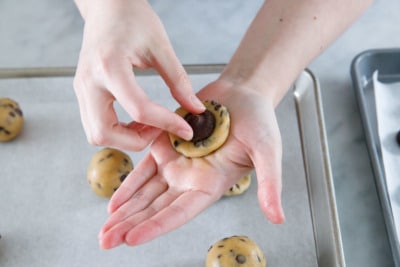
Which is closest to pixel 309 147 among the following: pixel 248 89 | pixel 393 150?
pixel 393 150

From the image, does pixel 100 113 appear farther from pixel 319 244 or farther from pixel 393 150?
pixel 393 150

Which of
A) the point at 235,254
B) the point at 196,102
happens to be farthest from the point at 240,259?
the point at 196,102

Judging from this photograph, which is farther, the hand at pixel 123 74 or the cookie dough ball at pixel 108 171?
the cookie dough ball at pixel 108 171

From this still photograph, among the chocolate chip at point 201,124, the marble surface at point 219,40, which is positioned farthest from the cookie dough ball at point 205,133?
the marble surface at point 219,40

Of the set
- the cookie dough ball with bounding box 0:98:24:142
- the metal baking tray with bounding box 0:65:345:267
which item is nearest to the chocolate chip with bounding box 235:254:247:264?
the metal baking tray with bounding box 0:65:345:267

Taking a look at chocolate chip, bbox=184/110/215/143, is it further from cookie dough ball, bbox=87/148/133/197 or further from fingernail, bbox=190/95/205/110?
cookie dough ball, bbox=87/148/133/197

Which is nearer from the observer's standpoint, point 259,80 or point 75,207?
point 259,80

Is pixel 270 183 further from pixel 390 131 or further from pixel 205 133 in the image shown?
pixel 390 131

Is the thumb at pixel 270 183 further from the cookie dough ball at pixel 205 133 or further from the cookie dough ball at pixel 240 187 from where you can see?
the cookie dough ball at pixel 240 187
